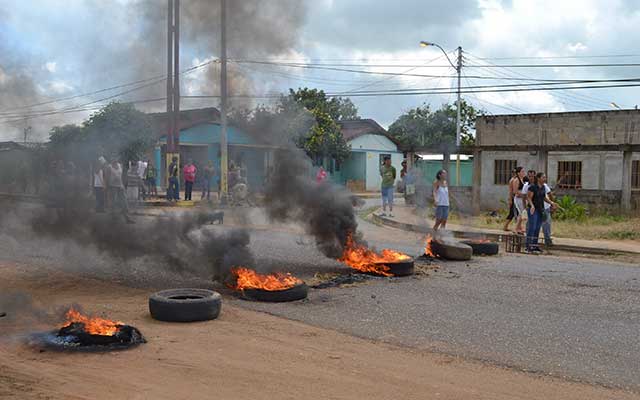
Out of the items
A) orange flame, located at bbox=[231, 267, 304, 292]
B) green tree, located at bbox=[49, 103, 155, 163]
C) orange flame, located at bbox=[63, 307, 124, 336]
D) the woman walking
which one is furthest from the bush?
orange flame, located at bbox=[63, 307, 124, 336]

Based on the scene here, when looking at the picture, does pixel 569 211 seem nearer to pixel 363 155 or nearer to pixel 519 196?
pixel 519 196

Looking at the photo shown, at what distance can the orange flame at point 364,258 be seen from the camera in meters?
9.30

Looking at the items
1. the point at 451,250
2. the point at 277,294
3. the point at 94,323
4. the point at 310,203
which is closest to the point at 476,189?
the point at 451,250

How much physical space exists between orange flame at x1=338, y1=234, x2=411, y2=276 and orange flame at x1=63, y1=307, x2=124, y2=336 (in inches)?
165

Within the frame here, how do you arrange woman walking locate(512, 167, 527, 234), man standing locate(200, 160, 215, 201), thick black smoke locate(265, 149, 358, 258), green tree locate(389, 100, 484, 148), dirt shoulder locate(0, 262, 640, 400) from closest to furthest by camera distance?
dirt shoulder locate(0, 262, 640, 400) < thick black smoke locate(265, 149, 358, 258) < woman walking locate(512, 167, 527, 234) < man standing locate(200, 160, 215, 201) < green tree locate(389, 100, 484, 148)

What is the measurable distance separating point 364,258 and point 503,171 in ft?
56.9

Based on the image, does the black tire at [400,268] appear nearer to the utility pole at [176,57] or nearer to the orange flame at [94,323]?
the orange flame at [94,323]

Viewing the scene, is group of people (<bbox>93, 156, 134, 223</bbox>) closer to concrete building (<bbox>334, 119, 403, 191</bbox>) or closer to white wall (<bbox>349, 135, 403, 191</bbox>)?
concrete building (<bbox>334, 119, 403, 191</bbox>)

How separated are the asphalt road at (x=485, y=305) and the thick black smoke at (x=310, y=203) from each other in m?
0.55

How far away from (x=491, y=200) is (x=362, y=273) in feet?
52.9

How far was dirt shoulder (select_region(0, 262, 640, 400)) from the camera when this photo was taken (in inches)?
172

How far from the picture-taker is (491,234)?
51.4 feet

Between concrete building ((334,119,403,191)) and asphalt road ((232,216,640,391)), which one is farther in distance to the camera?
concrete building ((334,119,403,191))

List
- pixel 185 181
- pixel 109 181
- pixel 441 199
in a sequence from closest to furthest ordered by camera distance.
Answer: pixel 441 199 → pixel 109 181 → pixel 185 181
